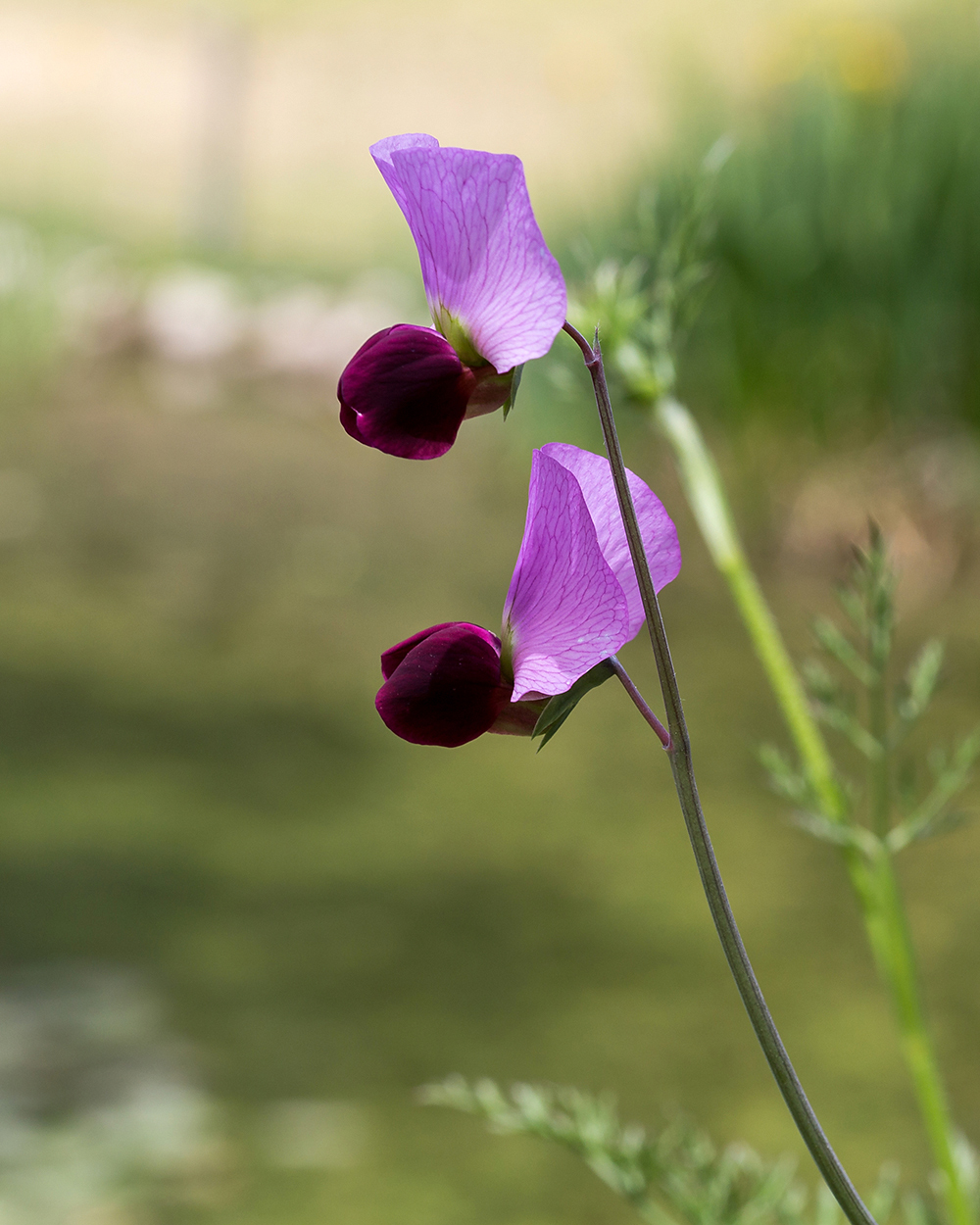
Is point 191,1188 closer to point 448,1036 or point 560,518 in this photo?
point 448,1036

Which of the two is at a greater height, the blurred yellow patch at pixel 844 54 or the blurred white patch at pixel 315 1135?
the blurred yellow patch at pixel 844 54

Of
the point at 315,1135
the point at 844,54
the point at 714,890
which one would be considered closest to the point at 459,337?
the point at 714,890

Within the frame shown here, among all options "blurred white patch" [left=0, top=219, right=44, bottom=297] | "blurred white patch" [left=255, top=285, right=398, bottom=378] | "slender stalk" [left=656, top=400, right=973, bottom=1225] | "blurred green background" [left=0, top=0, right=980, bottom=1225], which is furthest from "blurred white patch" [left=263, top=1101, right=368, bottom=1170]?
"blurred white patch" [left=0, top=219, right=44, bottom=297]

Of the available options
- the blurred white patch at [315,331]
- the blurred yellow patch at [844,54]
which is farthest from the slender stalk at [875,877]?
the blurred white patch at [315,331]

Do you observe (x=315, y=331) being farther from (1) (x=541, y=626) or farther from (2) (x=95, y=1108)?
(1) (x=541, y=626)

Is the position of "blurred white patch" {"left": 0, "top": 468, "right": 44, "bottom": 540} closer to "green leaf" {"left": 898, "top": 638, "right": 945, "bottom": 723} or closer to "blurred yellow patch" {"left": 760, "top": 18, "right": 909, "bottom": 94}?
"blurred yellow patch" {"left": 760, "top": 18, "right": 909, "bottom": 94}

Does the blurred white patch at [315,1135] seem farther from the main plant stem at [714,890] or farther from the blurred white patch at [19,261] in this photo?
the blurred white patch at [19,261]
